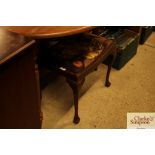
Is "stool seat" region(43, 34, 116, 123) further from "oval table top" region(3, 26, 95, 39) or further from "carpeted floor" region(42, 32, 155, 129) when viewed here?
"oval table top" region(3, 26, 95, 39)

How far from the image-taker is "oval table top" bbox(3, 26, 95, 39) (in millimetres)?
1199

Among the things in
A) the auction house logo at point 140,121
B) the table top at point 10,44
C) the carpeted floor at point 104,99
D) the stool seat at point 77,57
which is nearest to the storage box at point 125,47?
the carpeted floor at point 104,99

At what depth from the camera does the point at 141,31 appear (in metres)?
2.27

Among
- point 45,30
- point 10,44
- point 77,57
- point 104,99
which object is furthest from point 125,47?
point 10,44

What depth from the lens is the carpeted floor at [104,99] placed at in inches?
65.0

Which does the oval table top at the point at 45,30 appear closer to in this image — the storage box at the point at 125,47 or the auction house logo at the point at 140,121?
the auction house logo at the point at 140,121

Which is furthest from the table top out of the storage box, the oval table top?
the storage box

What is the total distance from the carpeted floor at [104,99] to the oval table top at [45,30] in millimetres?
645

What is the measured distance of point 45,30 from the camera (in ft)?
4.03

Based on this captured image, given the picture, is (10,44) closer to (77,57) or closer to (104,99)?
(77,57)

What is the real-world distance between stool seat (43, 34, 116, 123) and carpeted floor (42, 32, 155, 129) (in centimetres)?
12
